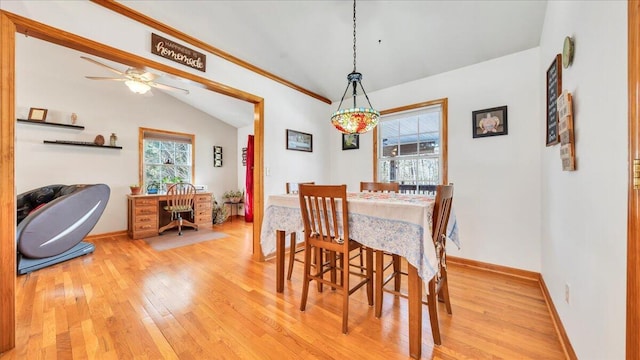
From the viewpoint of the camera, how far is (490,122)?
2.66m

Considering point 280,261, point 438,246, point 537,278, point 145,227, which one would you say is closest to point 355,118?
point 438,246

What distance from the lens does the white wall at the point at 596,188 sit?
2.84 ft

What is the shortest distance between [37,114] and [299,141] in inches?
158

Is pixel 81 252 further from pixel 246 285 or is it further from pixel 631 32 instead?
pixel 631 32

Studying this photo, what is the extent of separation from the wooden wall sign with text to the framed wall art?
307cm

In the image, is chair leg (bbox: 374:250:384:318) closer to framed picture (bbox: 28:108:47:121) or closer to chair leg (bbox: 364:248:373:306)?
chair leg (bbox: 364:248:373:306)

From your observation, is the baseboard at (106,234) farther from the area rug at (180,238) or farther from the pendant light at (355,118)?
the pendant light at (355,118)

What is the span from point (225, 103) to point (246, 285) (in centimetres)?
383

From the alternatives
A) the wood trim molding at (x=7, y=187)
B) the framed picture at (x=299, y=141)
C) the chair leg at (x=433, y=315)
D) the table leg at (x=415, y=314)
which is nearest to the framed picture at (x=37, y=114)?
the wood trim molding at (x=7, y=187)

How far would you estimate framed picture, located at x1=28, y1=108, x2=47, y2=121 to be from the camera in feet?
11.8

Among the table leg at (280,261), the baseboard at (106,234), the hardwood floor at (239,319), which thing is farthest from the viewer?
the baseboard at (106,234)

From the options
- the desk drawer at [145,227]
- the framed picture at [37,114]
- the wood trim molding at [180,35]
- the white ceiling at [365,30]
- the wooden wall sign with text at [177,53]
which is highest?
the white ceiling at [365,30]

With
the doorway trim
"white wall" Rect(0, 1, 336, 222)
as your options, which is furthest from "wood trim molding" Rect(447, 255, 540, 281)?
the doorway trim

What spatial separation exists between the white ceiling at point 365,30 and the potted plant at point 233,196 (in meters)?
3.66
